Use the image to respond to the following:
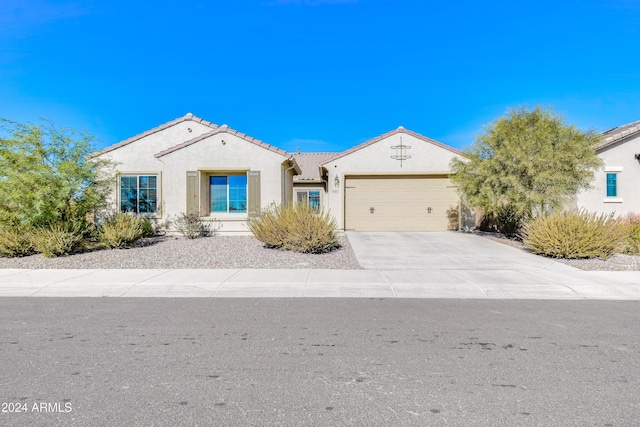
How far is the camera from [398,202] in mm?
17516

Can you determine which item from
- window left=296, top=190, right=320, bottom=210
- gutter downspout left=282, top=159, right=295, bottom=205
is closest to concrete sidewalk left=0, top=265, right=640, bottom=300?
gutter downspout left=282, top=159, right=295, bottom=205

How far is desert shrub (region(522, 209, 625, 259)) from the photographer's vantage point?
1039cm

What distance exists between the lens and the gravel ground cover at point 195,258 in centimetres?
980

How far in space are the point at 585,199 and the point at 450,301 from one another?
14.3m

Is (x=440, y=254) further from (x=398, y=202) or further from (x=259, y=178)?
(x=259, y=178)

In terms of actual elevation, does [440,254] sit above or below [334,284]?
above

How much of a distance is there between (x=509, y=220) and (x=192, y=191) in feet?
41.9

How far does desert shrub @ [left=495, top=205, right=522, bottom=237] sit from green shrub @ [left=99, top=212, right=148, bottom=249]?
42.7ft

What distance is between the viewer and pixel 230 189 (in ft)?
51.4

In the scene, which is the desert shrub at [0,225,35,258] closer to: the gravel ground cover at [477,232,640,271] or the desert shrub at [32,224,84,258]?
the desert shrub at [32,224,84,258]

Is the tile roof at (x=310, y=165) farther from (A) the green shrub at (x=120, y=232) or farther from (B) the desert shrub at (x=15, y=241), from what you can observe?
(B) the desert shrub at (x=15, y=241)

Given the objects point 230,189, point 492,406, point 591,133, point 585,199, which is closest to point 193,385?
point 492,406

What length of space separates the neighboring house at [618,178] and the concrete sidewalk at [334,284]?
965 centimetres

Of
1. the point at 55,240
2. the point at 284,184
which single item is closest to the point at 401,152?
the point at 284,184
